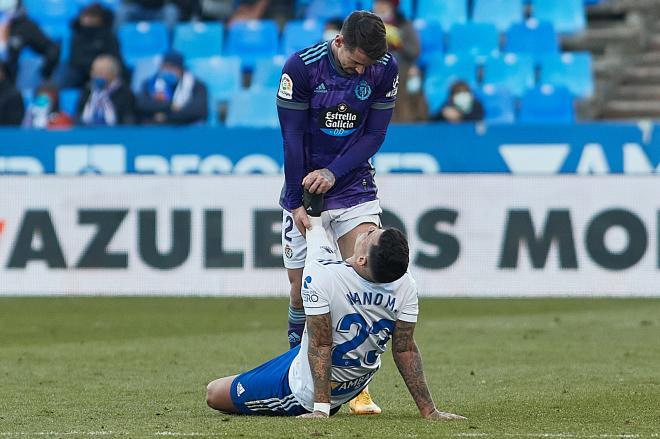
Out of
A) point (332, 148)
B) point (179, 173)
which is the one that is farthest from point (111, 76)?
point (332, 148)

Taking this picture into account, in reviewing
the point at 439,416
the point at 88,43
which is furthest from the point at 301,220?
the point at 88,43

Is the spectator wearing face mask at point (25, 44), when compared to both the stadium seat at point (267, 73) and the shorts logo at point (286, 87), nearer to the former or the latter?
the stadium seat at point (267, 73)

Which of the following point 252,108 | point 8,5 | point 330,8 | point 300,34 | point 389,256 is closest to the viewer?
point 389,256

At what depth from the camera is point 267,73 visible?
20.2m

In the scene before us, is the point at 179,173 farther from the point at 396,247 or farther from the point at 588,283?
the point at 396,247

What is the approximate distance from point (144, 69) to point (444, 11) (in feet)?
15.4

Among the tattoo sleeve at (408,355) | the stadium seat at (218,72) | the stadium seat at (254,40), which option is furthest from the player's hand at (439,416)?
the stadium seat at (254,40)

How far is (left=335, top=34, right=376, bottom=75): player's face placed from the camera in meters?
7.43

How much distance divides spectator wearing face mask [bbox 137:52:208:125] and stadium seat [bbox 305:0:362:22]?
2.88 meters

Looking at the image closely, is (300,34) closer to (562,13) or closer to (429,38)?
(429,38)

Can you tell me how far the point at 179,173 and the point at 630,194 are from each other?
5.16 meters

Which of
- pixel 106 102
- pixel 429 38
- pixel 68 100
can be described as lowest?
pixel 68 100

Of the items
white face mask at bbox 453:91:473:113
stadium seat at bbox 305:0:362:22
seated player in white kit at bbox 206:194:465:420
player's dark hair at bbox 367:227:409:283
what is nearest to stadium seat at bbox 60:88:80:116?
stadium seat at bbox 305:0:362:22

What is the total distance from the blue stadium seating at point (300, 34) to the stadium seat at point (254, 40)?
0.68ft
